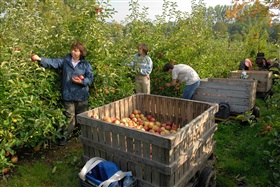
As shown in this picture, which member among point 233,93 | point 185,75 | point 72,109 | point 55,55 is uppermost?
point 55,55

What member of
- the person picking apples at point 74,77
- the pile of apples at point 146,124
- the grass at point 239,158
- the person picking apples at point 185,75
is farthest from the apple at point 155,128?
the person picking apples at point 185,75

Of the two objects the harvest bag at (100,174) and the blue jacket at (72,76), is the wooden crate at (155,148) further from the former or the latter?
the blue jacket at (72,76)

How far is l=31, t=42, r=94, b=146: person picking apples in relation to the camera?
411 cm

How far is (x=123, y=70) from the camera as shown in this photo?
4.73 m

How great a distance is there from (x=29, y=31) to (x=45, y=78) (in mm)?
959

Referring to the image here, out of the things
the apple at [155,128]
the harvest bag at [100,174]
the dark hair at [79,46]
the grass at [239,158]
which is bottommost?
the grass at [239,158]

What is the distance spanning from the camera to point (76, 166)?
12.5 feet

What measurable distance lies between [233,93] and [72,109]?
11.3ft

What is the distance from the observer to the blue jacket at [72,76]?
13.6ft

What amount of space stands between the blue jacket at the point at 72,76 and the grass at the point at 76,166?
98 centimetres

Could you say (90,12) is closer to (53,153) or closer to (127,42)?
(127,42)

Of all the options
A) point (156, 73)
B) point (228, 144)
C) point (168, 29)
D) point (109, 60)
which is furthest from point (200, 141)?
point (168, 29)

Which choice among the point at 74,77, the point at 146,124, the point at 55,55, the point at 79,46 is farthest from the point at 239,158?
the point at 55,55

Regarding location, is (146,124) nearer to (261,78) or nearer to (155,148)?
(155,148)
